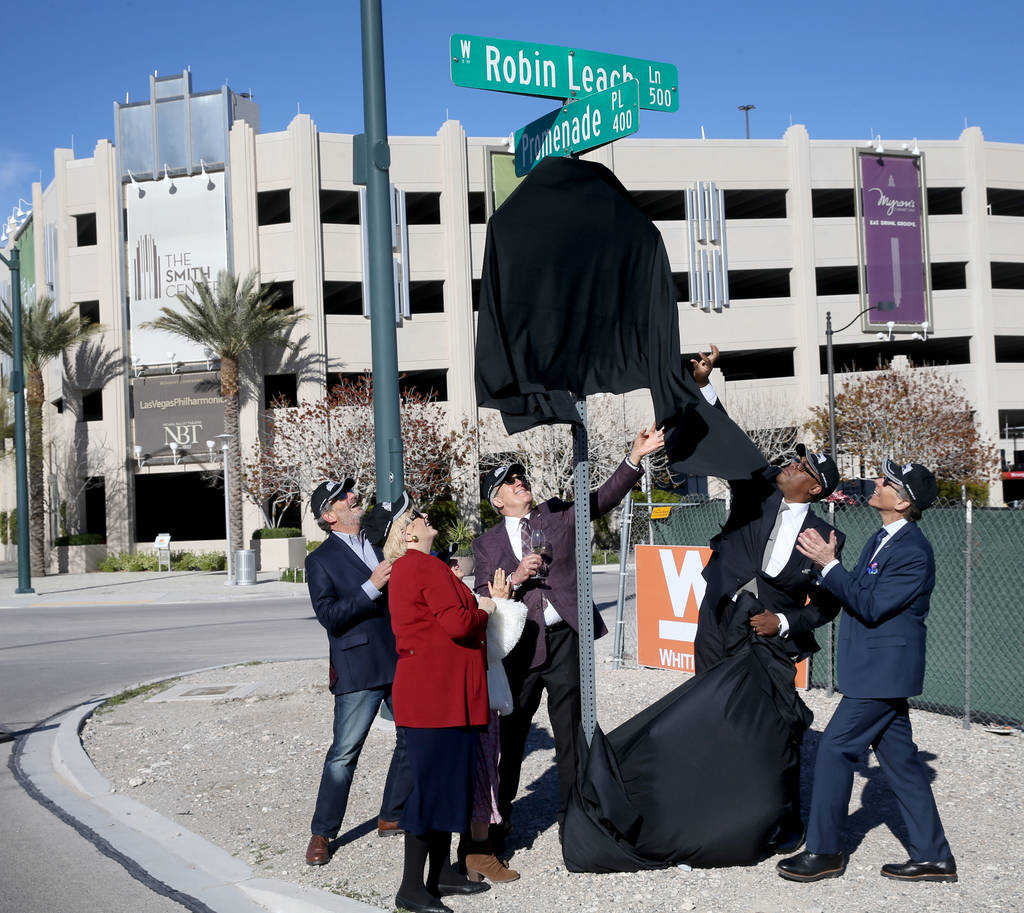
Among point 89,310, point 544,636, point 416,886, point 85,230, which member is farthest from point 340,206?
point 416,886

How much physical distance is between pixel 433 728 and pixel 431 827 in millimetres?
433

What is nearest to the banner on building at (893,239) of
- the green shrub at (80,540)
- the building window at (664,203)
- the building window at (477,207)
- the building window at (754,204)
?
the building window at (754,204)

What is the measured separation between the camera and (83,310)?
42.1m

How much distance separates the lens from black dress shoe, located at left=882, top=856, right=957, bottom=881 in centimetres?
490

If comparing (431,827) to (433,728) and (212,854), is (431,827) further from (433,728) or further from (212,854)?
(212,854)

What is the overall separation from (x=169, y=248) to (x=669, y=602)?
108 ft

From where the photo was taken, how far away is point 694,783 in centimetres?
509

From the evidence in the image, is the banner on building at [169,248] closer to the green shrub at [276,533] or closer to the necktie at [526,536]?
the green shrub at [276,533]

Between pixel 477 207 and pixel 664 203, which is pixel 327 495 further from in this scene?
pixel 664 203

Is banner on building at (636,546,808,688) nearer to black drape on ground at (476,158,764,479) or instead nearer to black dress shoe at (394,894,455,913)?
black drape on ground at (476,158,764,479)

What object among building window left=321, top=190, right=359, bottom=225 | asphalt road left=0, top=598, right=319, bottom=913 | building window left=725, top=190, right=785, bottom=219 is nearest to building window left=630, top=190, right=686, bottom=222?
building window left=725, top=190, right=785, bottom=219

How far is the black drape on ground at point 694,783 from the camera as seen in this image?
5.05 metres

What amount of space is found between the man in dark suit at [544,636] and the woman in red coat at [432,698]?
0.65 m

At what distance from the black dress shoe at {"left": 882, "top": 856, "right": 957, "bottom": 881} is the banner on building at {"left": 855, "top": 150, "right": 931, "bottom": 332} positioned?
1626 inches
